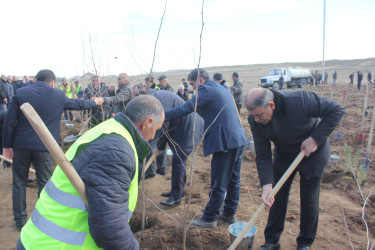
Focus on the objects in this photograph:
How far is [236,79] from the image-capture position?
994 centimetres

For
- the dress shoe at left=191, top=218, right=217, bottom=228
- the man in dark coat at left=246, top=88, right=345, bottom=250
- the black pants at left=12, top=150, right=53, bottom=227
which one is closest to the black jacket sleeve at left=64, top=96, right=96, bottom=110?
the black pants at left=12, top=150, right=53, bottom=227

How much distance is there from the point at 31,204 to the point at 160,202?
A: 2080 millimetres

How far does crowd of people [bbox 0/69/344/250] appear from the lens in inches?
51.4

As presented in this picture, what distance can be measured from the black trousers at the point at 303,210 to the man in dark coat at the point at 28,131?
272 centimetres

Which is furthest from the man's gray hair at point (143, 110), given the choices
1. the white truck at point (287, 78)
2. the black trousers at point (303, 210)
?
the white truck at point (287, 78)

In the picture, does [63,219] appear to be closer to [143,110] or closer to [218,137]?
[143,110]

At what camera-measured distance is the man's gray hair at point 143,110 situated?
1.57m

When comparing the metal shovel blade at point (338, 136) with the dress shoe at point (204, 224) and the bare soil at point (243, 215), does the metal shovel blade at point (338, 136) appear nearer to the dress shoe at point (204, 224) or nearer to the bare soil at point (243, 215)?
the bare soil at point (243, 215)

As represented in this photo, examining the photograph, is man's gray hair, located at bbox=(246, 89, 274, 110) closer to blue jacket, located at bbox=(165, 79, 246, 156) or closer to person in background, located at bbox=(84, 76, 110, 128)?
blue jacket, located at bbox=(165, 79, 246, 156)

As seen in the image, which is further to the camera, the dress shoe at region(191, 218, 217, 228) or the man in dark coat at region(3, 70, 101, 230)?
the dress shoe at region(191, 218, 217, 228)

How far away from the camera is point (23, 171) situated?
11.3ft

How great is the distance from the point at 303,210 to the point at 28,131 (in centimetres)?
322

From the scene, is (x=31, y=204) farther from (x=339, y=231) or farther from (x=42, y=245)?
(x=339, y=231)

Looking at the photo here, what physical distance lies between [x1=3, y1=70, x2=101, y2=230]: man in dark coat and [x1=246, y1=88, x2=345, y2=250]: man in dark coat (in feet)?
7.83
